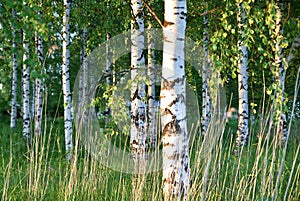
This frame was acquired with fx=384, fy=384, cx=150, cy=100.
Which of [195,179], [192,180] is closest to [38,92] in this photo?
[192,180]

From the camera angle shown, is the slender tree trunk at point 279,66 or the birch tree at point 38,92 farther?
the birch tree at point 38,92

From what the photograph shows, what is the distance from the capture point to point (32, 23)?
1923mm

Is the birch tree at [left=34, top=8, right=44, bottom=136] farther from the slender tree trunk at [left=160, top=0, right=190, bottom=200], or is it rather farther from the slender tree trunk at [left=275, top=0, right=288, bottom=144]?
the slender tree trunk at [left=275, top=0, right=288, bottom=144]

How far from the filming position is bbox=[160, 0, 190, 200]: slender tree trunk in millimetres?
2947

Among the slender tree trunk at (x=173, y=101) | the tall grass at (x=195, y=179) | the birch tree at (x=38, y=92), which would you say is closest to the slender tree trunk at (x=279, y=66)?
the tall grass at (x=195, y=179)

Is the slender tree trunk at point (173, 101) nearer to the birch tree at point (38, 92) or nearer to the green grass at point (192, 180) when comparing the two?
the green grass at point (192, 180)

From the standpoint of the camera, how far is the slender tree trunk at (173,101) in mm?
2947

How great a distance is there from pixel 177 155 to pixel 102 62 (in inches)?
387

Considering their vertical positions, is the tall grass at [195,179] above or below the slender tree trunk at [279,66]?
below

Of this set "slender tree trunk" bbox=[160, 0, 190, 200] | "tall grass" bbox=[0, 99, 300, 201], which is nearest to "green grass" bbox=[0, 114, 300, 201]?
"tall grass" bbox=[0, 99, 300, 201]

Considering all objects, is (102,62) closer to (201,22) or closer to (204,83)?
(204,83)

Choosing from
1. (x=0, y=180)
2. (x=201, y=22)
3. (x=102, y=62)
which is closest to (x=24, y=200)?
(x=0, y=180)

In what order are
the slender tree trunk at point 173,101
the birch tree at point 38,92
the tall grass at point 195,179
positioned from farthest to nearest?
the birch tree at point 38,92, the slender tree trunk at point 173,101, the tall grass at point 195,179

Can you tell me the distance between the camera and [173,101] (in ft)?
9.70
